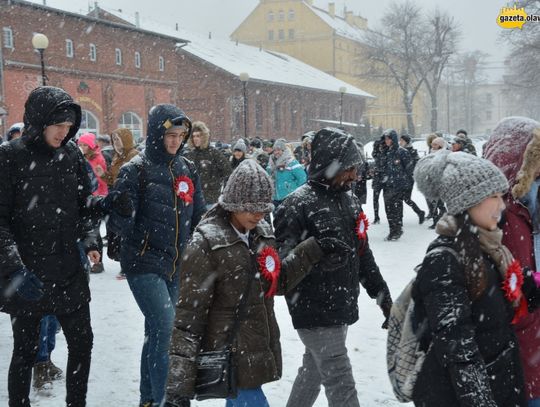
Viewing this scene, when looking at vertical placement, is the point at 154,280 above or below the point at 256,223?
below

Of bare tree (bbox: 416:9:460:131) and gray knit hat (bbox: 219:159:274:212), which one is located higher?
bare tree (bbox: 416:9:460:131)

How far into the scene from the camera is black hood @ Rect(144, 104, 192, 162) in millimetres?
4074

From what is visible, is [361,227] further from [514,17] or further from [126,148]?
[514,17]

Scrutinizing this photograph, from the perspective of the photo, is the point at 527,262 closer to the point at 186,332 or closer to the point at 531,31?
the point at 186,332

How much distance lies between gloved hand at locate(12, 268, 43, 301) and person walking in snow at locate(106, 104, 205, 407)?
2.06 feet

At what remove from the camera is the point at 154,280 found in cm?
396

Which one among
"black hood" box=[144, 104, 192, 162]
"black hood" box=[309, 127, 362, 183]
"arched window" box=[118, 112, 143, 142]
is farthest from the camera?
"arched window" box=[118, 112, 143, 142]

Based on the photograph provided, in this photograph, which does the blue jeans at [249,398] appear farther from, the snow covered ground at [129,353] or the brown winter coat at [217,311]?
the snow covered ground at [129,353]

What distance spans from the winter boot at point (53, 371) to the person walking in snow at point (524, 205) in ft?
11.8

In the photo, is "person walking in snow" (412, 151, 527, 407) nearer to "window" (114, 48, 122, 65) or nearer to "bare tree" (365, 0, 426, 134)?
"window" (114, 48, 122, 65)

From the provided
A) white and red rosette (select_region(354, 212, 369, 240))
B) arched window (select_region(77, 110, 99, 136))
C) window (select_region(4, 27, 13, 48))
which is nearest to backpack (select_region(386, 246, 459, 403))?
white and red rosette (select_region(354, 212, 369, 240))

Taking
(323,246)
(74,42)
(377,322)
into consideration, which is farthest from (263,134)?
(323,246)

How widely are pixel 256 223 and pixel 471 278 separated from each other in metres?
1.05

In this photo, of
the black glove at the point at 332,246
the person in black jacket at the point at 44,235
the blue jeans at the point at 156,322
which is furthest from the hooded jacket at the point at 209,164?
the black glove at the point at 332,246
